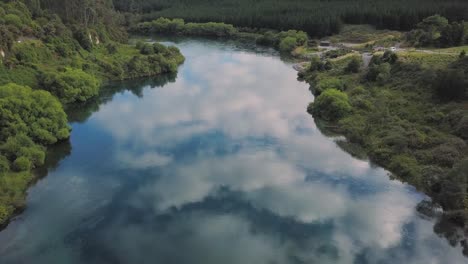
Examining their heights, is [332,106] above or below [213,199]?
above

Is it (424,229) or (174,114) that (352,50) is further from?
(424,229)

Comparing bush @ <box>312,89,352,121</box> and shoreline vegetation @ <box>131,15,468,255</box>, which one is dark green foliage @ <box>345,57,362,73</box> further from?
bush @ <box>312,89,352,121</box>

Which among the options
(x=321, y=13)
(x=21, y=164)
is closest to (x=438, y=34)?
(x=321, y=13)

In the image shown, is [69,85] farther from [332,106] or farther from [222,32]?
[222,32]

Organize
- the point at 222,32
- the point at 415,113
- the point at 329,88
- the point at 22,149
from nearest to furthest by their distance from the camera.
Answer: the point at 22,149, the point at 415,113, the point at 329,88, the point at 222,32

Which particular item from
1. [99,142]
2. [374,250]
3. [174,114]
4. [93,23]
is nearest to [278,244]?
[374,250]

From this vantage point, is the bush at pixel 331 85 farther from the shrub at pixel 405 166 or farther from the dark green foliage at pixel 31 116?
the dark green foliage at pixel 31 116

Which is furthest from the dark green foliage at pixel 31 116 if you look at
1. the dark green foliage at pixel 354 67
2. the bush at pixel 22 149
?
the dark green foliage at pixel 354 67
